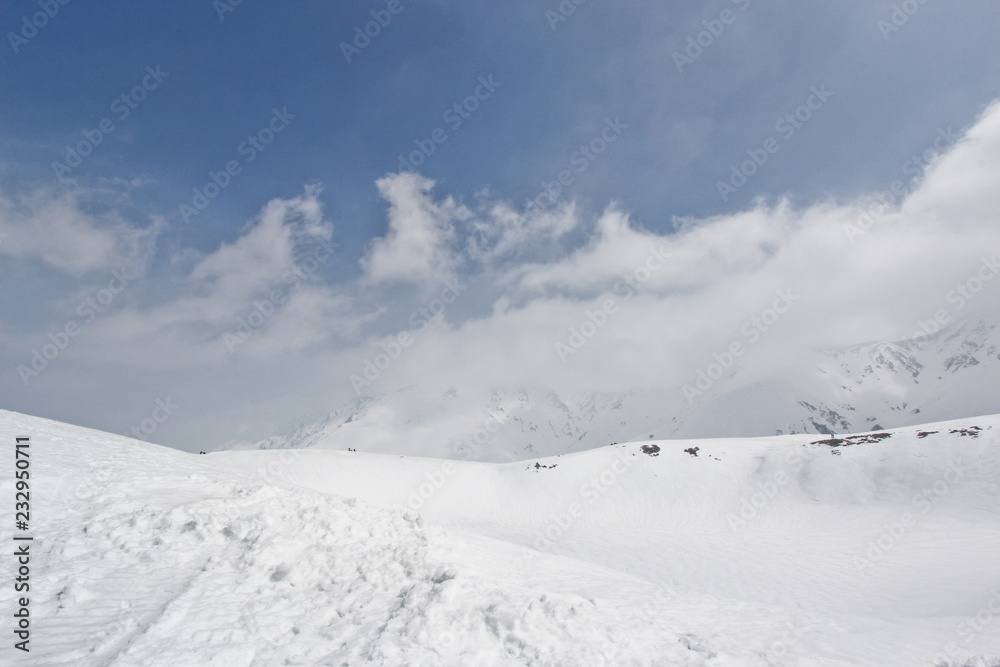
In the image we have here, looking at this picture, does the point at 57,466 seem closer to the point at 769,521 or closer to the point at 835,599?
the point at 835,599

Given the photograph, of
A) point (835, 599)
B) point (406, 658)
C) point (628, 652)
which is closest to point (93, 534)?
point (406, 658)

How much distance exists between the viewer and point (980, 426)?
39.0 meters

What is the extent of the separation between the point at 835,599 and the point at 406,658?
2152 centimetres
